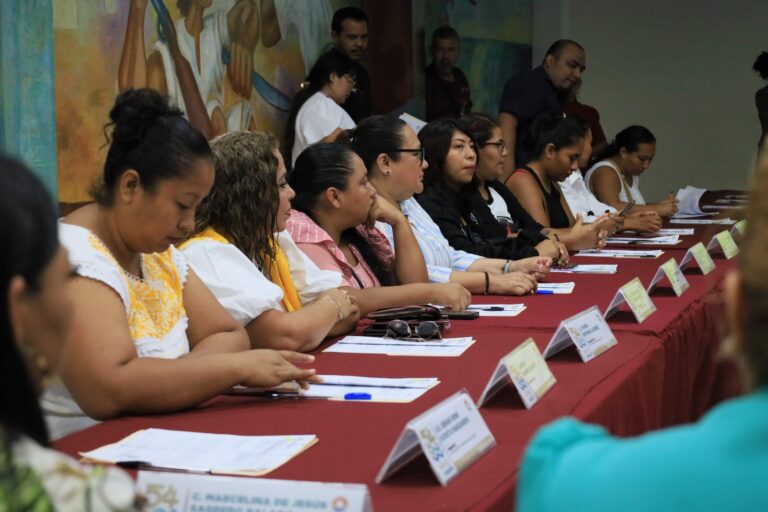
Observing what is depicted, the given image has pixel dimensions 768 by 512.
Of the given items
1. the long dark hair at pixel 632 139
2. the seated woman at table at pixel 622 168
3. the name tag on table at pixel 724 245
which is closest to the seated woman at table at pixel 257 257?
the name tag on table at pixel 724 245

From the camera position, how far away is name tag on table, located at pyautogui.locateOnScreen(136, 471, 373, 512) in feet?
4.09

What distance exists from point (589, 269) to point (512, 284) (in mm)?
708

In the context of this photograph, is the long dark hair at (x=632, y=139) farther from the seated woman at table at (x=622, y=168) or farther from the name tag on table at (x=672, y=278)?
the name tag on table at (x=672, y=278)

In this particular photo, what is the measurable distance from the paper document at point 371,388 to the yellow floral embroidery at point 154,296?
33cm

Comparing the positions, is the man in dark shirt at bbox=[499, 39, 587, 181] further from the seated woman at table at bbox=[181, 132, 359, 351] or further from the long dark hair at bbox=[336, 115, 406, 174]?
the seated woman at table at bbox=[181, 132, 359, 351]

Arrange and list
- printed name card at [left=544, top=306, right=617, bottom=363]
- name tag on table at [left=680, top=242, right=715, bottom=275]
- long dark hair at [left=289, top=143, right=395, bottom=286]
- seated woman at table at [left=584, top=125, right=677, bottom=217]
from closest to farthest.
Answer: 1. printed name card at [left=544, top=306, right=617, bottom=363]
2. long dark hair at [left=289, top=143, right=395, bottom=286]
3. name tag on table at [left=680, top=242, right=715, bottom=275]
4. seated woman at table at [left=584, top=125, right=677, bottom=217]

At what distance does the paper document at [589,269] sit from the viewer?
4.05m

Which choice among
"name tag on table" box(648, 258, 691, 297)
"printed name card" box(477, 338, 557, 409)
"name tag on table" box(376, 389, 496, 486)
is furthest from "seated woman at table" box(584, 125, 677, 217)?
"name tag on table" box(376, 389, 496, 486)

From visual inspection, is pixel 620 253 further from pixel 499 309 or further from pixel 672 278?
pixel 499 309

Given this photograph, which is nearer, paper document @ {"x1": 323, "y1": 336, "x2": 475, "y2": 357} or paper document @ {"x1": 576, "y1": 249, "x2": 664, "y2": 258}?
paper document @ {"x1": 323, "y1": 336, "x2": 475, "y2": 357}

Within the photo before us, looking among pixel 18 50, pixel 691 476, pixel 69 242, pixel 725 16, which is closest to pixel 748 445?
pixel 691 476

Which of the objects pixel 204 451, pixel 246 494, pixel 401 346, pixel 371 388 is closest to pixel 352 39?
pixel 401 346

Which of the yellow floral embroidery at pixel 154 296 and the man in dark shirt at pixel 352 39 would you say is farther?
the man in dark shirt at pixel 352 39

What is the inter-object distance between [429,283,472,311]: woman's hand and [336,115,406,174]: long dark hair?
837mm
